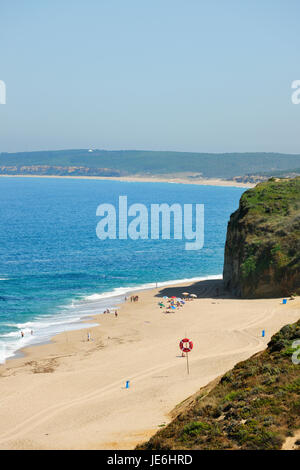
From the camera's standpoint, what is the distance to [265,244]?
51.6 m

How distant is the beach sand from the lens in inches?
909

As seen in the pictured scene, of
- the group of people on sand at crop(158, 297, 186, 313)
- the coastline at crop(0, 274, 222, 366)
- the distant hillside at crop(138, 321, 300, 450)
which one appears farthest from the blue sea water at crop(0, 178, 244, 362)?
the distant hillside at crop(138, 321, 300, 450)

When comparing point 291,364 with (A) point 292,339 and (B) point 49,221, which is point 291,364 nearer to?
(A) point 292,339

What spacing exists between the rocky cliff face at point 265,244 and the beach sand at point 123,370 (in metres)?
2.19

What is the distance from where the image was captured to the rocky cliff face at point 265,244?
5003 cm

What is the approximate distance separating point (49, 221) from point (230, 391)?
350 ft

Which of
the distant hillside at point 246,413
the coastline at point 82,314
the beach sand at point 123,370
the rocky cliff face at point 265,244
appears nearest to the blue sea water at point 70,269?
the coastline at point 82,314

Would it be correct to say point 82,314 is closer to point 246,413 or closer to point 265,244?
point 265,244

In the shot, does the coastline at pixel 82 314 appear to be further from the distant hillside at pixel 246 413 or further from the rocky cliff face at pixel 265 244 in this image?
the distant hillside at pixel 246 413

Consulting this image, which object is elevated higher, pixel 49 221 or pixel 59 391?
pixel 49 221

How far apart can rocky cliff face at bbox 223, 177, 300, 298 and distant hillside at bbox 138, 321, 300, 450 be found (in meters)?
28.6
